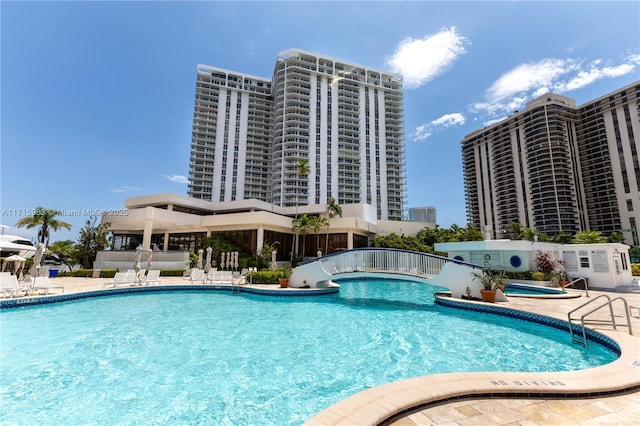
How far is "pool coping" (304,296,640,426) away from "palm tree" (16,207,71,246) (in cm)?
3336

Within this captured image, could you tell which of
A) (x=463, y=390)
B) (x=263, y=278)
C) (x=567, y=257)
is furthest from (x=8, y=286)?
(x=567, y=257)

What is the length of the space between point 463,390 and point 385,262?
1014 centimetres

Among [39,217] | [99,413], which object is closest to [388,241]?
[99,413]

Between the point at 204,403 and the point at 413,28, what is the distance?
14.4m

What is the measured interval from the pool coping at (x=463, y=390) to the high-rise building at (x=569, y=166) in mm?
75366

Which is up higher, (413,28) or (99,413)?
(413,28)

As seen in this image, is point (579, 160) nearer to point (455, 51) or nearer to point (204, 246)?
point (455, 51)

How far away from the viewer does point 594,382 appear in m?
3.49

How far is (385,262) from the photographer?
43.5 ft

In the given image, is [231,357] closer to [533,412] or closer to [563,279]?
[533,412]

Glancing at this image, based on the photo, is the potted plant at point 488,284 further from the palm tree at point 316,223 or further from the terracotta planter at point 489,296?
the palm tree at point 316,223

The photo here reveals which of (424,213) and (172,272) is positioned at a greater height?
(424,213)

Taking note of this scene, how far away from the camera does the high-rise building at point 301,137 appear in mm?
59594

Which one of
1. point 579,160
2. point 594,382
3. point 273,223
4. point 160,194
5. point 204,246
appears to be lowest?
point 594,382
